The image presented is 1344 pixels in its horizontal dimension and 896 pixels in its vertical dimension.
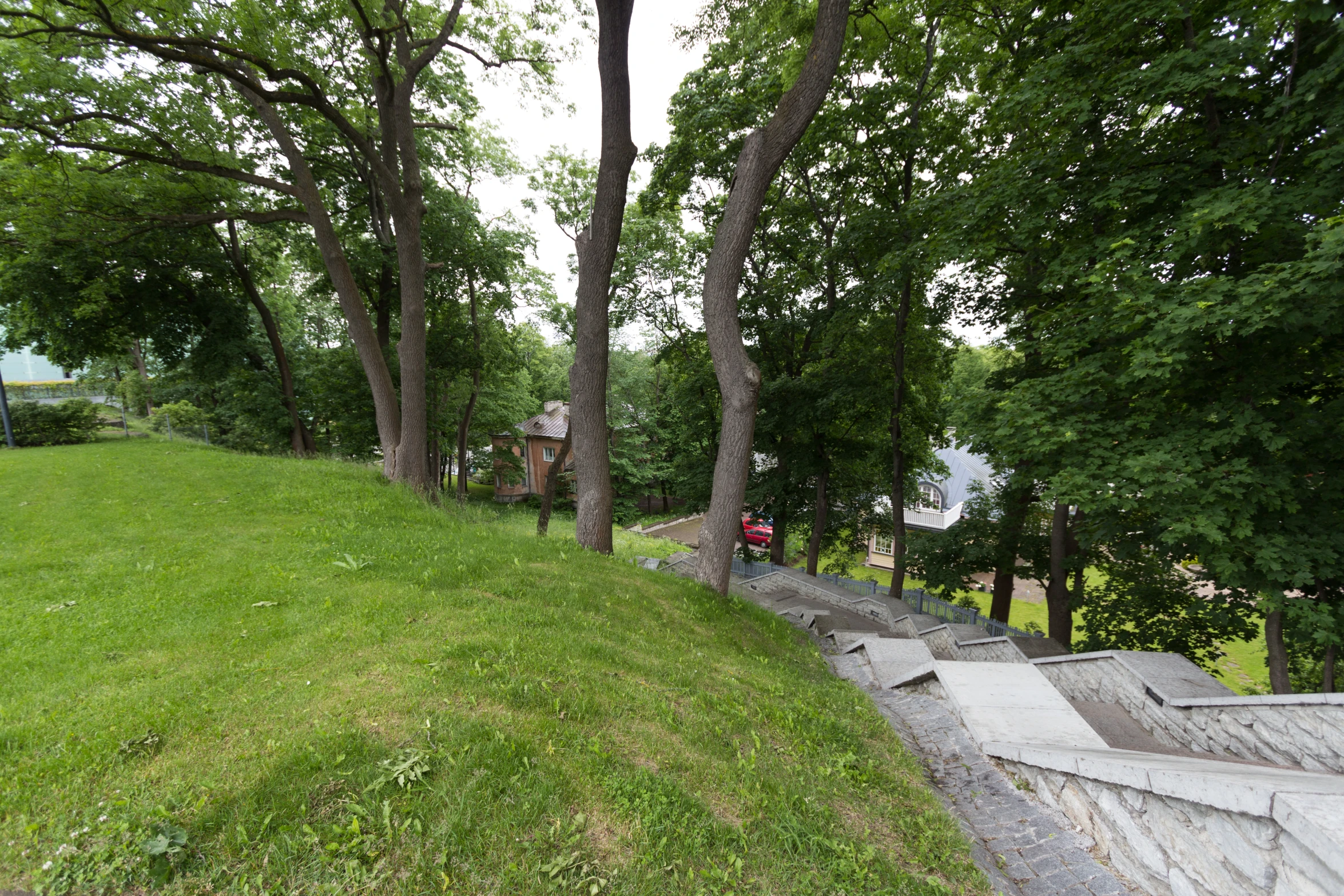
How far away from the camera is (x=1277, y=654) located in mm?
5719

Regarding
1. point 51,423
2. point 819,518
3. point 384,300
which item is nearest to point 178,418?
point 51,423

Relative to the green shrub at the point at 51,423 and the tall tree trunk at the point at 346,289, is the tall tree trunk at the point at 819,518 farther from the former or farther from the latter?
the green shrub at the point at 51,423

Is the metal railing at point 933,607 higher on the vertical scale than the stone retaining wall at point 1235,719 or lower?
lower

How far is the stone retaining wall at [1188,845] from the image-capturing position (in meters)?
2.29

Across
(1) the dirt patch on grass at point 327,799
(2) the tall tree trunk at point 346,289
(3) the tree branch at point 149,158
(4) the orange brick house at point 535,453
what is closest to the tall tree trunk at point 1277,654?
(1) the dirt patch on grass at point 327,799

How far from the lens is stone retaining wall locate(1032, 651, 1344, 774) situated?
3.67m

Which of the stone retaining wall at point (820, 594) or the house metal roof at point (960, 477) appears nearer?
the stone retaining wall at point (820, 594)

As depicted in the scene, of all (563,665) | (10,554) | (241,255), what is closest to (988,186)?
(563,665)

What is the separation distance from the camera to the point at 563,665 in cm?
389

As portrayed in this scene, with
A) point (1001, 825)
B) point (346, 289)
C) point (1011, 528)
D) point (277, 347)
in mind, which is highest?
point (346, 289)

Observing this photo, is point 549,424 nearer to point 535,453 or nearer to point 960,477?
point 535,453

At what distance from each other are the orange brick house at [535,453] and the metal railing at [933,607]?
21.6m

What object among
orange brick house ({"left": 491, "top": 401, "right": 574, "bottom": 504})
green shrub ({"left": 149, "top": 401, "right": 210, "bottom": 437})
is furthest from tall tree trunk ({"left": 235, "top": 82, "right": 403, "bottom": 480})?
orange brick house ({"left": 491, "top": 401, "right": 574, "bottom": 504})

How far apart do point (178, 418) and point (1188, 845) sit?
2561 cm
